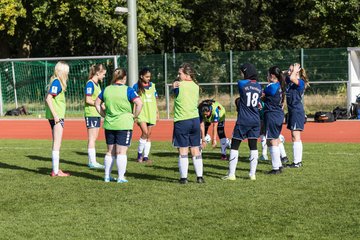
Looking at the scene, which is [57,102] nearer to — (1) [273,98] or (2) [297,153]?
(1) [273,98]

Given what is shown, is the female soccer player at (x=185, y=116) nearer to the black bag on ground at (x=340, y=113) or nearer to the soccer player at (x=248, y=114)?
the soccer player at (x=248, y=114)

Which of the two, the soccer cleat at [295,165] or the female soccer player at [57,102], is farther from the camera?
the soccer cleat at [295,165]

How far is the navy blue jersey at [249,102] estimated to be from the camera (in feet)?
35.2

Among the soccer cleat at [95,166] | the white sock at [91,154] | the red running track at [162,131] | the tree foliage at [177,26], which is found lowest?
the red running track at [162,131]

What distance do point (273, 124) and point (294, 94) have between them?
3.72 feet

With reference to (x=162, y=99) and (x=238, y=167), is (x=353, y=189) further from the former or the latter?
(x=162, y=99)

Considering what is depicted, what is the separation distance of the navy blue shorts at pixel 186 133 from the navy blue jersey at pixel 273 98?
1746 mm

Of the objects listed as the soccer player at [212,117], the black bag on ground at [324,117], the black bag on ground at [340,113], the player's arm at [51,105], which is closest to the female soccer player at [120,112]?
the player's arm at [51,105]

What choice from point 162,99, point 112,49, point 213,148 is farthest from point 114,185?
point 112,49

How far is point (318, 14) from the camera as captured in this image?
117 feet

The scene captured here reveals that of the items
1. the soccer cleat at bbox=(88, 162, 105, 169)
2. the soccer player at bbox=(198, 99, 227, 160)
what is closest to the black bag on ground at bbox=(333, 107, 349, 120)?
the soccer player at bbox=(198, 99, 227, 160)

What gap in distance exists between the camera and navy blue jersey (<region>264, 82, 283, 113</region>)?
11.8m

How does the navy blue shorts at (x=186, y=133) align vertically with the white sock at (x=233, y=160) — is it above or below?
above

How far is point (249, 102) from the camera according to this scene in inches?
424
